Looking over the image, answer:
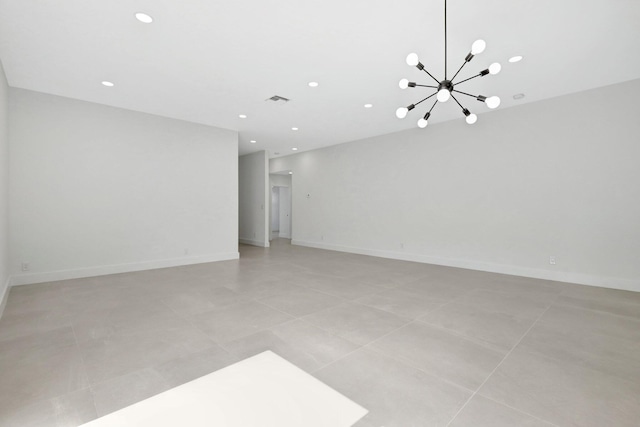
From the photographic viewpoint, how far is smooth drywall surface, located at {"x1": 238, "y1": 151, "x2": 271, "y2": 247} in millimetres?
9557

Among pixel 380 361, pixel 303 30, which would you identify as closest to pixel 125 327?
pixel 380 361

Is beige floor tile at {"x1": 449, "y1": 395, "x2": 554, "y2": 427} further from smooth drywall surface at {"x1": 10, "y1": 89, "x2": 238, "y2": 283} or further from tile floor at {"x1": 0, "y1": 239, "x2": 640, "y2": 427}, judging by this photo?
smooth drywall surface at {"x1": 10, "y1": 89, "x2": 238, "y2": 283}

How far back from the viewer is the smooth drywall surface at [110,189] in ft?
15.8

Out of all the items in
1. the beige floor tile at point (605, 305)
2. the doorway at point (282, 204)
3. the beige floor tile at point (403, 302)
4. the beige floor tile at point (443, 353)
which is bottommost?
the beige floor tile at point (403, 302)

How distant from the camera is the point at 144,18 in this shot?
301cm

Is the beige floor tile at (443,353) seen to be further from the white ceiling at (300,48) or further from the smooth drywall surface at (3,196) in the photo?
the smooth drywall surface at (3,196)

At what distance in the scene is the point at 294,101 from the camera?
5375 millimetres

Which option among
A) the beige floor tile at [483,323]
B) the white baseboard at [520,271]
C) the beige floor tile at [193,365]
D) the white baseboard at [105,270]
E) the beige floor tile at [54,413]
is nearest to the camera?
the beige floor tile at [54,413]

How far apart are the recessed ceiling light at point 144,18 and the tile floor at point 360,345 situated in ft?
11.3

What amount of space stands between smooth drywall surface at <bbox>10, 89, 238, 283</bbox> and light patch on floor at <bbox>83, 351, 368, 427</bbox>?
485 centimetres

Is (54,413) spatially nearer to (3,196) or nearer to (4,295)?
(4,295)

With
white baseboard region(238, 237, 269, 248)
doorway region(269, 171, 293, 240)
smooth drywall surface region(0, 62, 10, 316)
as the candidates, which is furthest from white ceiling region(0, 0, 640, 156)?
doorway region(269, 171, 293, 240)

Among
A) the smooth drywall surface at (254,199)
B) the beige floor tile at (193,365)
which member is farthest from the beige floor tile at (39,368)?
the smooth drywall surface at (254,199)

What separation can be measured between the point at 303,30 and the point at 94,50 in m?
2.83
